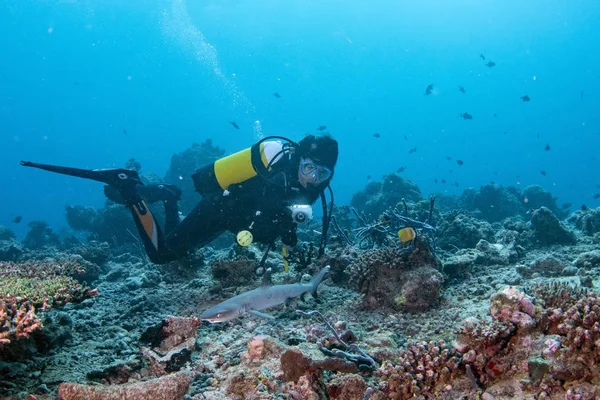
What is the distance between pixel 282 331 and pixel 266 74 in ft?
468

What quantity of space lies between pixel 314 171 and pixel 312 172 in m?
0.05

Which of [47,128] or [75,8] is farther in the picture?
[47,128]

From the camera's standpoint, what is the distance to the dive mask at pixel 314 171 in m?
6.85

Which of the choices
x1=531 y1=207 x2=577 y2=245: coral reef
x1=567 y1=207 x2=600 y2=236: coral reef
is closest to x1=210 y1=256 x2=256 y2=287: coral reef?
x1=531 y1=207 x2=577 y2=245: coral reef

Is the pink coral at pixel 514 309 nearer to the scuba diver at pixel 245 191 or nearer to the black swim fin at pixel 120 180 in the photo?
the scuba diver at pixel 245 191

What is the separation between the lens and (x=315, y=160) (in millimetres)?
6891

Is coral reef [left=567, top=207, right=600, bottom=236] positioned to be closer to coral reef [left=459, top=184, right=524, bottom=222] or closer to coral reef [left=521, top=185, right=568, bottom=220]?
coral reef [left=459, top=184, right=524, bottom=222]

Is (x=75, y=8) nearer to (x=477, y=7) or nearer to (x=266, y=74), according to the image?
(x=266, y=74)

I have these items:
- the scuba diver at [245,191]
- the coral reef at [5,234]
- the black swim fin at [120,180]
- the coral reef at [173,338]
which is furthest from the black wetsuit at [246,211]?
the coral reef at [5,234]

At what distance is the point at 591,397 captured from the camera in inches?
88.2

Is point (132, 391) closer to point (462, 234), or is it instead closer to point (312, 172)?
point (312, 172)

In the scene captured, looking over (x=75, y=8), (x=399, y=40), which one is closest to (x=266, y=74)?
(x=399, y=40)

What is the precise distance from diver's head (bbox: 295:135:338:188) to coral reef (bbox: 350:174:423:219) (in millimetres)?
13346

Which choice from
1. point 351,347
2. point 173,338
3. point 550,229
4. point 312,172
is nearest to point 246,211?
point 312,172
